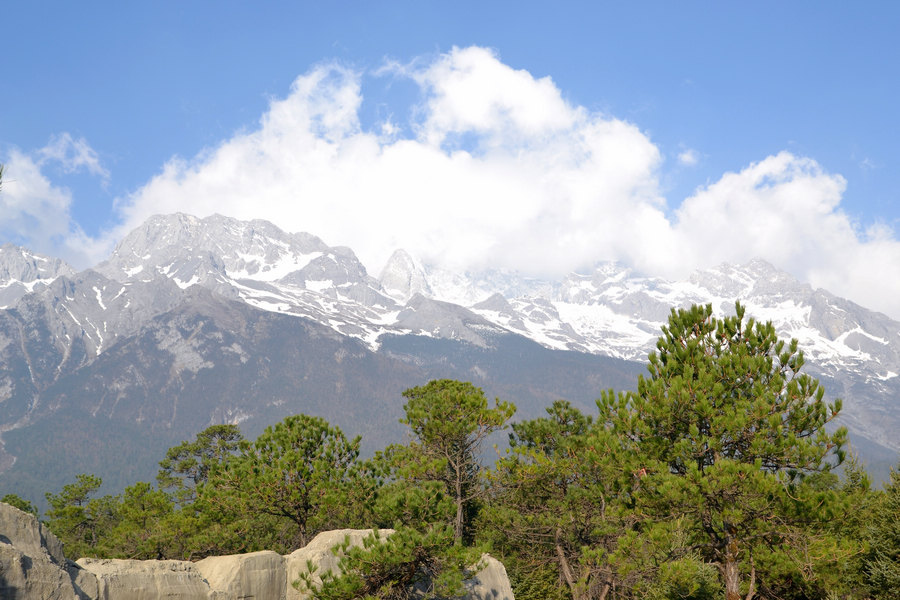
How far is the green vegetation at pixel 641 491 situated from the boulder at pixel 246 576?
1.19m

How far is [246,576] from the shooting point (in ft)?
85.3

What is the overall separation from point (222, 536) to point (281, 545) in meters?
6.27

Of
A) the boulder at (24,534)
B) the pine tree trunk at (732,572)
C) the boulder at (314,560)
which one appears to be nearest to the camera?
the boulder at (24,534)

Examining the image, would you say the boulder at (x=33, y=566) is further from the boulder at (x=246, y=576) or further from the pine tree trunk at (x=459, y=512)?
the pine tree trunk at (x=459, y=512)

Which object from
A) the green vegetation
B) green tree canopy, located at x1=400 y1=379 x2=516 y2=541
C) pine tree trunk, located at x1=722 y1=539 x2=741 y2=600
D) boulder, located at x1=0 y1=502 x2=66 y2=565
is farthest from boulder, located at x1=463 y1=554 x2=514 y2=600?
boulder, located at x1=0 y1=502 x2=66 y2=565

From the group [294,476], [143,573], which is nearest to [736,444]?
[143,573]

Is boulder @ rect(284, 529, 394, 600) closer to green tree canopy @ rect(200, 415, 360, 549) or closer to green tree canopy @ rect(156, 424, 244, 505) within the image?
green tree canopy @ rect(200, 415, 360, 549)

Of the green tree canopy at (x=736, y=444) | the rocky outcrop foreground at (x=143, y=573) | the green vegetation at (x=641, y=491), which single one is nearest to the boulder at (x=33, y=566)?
the rocky outcrop foreground at (x=143, y=573)

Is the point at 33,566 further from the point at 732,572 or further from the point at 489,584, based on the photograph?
the point at 732,572

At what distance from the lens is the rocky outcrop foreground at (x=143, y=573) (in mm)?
19406

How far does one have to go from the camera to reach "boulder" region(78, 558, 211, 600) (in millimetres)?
22203

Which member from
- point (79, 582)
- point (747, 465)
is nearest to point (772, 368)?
point (747, 465)

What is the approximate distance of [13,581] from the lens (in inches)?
738

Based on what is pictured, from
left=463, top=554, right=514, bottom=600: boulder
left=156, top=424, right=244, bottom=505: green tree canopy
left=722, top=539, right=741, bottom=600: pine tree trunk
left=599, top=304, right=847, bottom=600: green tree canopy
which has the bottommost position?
left=156, top=424, right=244, bottom=505: green tree canopy
